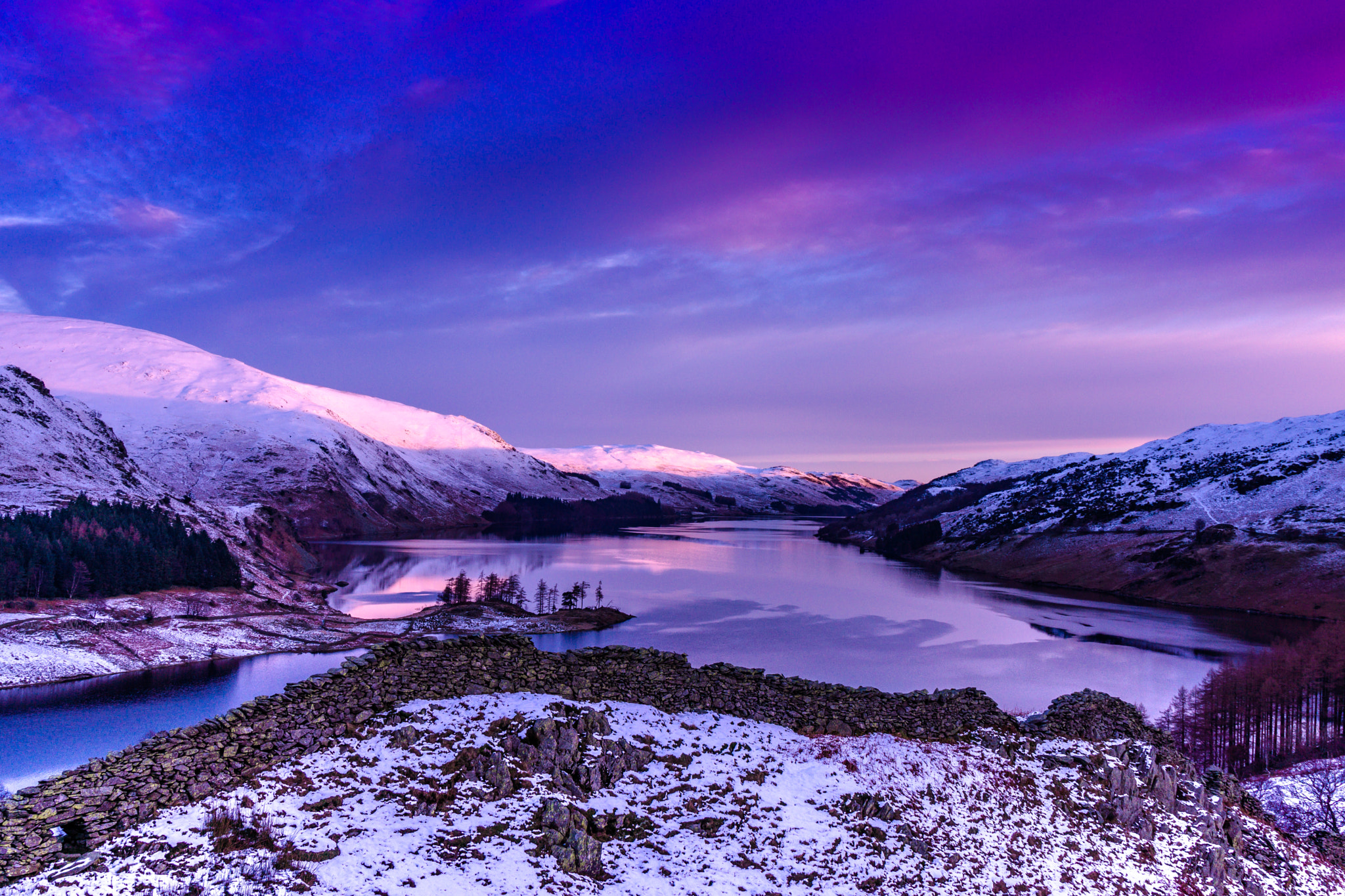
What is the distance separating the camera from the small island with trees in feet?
266

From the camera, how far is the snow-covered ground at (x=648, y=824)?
1434 centimetres

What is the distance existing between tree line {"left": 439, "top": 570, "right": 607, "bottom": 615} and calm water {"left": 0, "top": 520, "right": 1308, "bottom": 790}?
15.9ft

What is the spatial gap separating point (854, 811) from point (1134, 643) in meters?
81.7

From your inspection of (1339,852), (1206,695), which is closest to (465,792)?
(1339,852)

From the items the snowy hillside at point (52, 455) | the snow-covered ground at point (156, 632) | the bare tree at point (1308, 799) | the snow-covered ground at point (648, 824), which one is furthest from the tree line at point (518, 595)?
the snow-covered ground at point (648, 824)

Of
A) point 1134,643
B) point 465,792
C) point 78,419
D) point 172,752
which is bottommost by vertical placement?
point 1134,643

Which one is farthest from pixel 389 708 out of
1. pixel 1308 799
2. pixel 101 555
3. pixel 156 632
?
pixel 101 555

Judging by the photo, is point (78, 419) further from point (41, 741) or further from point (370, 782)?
point (370, 782)

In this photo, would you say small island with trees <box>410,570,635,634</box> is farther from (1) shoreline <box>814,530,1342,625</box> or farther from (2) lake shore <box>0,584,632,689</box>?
(1) shoreline <box>814,530,1342,625</box>

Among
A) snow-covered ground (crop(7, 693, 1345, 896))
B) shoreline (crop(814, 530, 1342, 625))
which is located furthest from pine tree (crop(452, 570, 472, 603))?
shoreline (crop(814, 530, 1342, 625))

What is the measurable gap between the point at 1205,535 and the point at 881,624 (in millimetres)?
89504

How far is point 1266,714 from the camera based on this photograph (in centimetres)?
5038

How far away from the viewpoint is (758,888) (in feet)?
50.8

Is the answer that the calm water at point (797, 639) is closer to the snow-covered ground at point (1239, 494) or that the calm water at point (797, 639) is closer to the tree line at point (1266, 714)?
the tree line at point (1266, 714)
